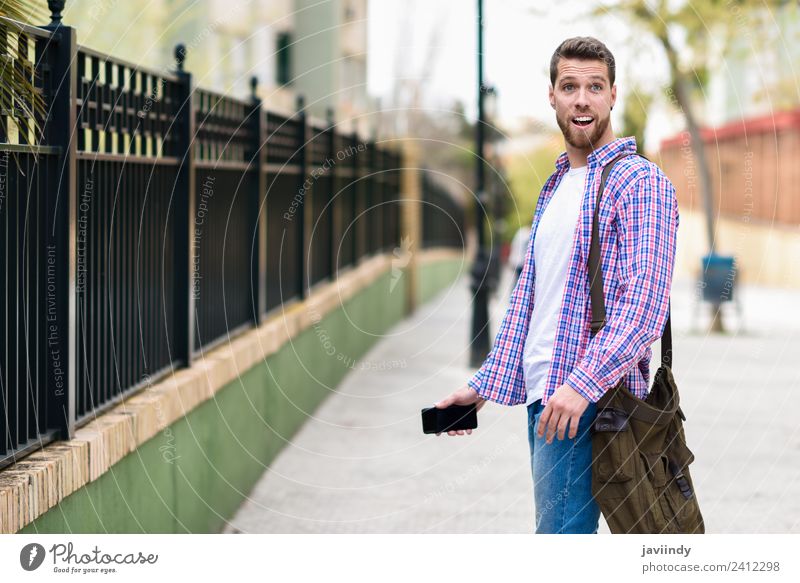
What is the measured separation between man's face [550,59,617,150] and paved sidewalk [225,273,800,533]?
3550 mm

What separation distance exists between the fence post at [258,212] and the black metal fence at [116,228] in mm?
12

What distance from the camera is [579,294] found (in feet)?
13.0

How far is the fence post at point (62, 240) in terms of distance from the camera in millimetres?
5090

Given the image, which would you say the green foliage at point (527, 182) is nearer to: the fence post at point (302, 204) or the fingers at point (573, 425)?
the fence post at point (302, 204)

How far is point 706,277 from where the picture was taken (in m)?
18.6

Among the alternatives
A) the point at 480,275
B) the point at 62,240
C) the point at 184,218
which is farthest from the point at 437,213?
the point at 62,240

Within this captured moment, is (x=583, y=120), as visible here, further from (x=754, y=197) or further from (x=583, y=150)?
(x=754, y=197)

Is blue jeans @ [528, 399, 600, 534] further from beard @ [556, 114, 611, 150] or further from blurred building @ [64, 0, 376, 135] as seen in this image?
blurred building @ [64, 0, 376, 135]

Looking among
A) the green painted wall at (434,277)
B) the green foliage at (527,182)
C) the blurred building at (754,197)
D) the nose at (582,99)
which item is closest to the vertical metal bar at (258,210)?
the nose at (582,99)

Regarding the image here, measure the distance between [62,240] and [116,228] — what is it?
0.88m

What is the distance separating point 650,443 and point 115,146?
289 cm
